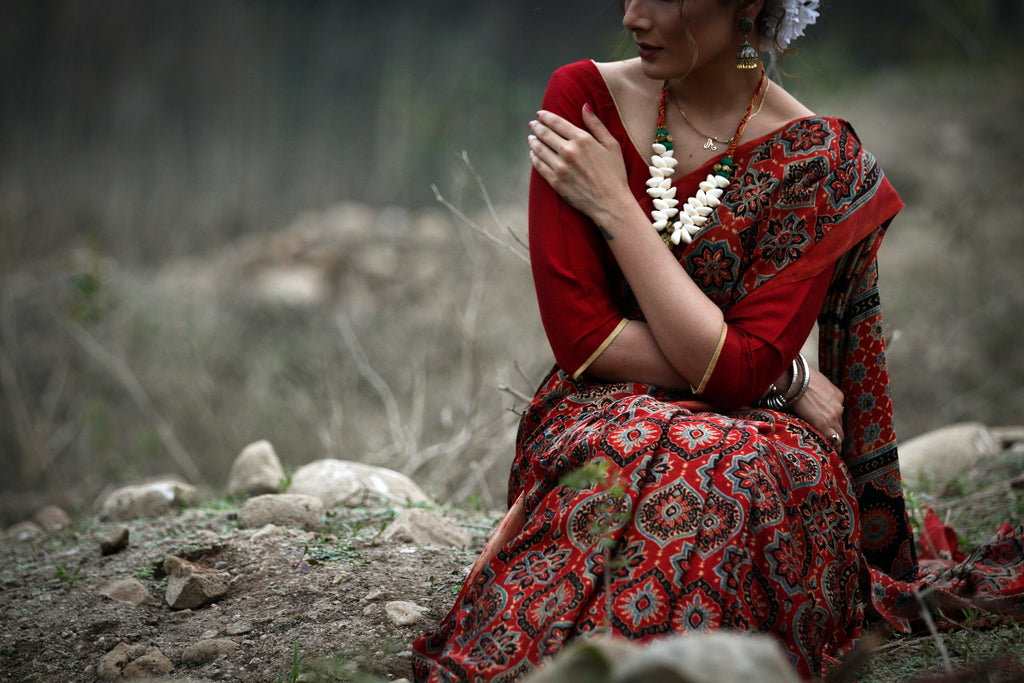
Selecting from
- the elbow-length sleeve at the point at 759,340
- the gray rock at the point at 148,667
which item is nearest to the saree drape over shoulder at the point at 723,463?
the elbow-length sleeve at the point at 759,340

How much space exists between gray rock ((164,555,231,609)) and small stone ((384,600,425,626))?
18.3 inches

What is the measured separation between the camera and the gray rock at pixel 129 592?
2365mm

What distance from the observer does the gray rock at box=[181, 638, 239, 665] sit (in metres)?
2.01

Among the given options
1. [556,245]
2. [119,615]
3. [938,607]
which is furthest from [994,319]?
[119,615]

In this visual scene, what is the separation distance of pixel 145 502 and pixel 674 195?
2.27 m

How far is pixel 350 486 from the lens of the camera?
3.22 metres

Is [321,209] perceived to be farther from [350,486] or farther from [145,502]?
[350,486]

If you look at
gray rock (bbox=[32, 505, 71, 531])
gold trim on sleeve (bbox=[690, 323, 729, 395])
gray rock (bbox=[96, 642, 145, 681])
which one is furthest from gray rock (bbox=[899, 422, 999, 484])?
gray rock (bbox=[32, 505, 71, 531])

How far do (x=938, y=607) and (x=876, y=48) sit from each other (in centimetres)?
868

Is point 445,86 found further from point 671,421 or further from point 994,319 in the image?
point 671,421

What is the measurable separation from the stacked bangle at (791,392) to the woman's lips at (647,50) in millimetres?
735

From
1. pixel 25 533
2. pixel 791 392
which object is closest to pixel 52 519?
pixel 25 533

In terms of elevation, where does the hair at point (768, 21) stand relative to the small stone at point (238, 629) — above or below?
above

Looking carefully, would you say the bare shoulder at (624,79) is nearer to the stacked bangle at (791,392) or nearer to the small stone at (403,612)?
the stacked bangle at (791,392)
